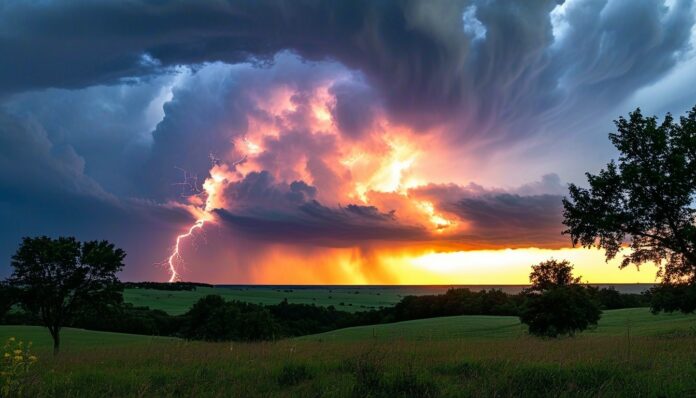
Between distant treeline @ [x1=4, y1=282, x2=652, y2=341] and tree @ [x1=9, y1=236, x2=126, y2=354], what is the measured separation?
20.0 metres

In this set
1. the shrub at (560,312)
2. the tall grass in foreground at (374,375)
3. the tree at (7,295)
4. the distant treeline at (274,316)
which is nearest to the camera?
the tall grass in foreground at (374,375)

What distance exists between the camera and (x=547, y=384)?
345 inches

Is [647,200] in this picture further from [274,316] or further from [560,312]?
[274,316]

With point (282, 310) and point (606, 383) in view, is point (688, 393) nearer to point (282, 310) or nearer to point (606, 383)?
point (606, 383)

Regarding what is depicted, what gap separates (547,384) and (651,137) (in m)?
22.3

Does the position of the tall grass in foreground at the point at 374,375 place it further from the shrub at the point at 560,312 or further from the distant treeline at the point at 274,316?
the distant treeline at the point at 274,316

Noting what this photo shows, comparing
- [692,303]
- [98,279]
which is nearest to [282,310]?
[98,279]

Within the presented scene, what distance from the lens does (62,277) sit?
39.6 metres

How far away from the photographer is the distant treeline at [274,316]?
7150 cm

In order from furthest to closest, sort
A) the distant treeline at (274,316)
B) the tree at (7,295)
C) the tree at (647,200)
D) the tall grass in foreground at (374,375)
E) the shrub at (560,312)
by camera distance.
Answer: the distant treeline at (274,316) < the shrub at (560,312) < the tree at (7,295) < the tree at (647,200) < the tall grass in foreground at (374,375)

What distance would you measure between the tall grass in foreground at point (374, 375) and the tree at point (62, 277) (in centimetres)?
3106

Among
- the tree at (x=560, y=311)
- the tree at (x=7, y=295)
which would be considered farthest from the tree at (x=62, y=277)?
the tree at (x=560, y=311)

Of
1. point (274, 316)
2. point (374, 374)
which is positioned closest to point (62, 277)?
point (374, 374)

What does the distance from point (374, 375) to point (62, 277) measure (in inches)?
1542
